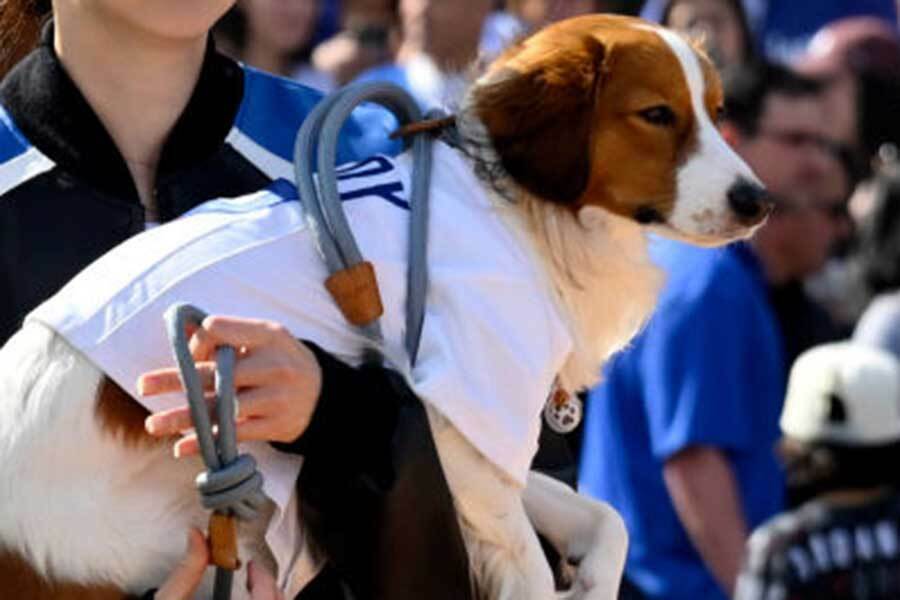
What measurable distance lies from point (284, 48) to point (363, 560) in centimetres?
630

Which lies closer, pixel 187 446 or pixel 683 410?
pixel 187 446

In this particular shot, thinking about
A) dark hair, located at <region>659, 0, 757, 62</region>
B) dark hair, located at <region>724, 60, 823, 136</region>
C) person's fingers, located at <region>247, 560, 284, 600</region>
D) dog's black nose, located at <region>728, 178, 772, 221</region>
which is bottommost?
dark hair, located at <region>659, 0, 757, 62</region>

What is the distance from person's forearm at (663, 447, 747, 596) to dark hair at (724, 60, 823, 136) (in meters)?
1.14

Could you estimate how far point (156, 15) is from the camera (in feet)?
11.6

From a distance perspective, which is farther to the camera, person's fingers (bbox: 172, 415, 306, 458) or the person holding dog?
the person holding dog

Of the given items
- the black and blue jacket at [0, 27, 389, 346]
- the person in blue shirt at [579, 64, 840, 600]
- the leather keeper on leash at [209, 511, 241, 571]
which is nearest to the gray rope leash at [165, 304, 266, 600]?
the leather keeper on leash at [209, 511, 241, 571]

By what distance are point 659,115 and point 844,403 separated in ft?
6.73

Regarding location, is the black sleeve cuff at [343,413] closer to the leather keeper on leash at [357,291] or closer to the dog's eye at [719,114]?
the leather keeper on leash at [357,291]

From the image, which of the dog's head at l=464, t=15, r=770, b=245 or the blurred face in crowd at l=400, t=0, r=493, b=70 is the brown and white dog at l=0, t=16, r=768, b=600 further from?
the blurred face in crowd at l=400, t=0, r=493, b=70

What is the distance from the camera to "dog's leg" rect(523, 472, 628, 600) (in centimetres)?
364

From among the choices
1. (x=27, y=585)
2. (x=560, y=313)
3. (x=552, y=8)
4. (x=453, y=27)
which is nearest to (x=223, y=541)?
(x=27, y=585)

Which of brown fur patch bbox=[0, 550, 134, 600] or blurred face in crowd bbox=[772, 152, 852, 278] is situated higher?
brown fur patch bbox=[0, 550, 134, 600]

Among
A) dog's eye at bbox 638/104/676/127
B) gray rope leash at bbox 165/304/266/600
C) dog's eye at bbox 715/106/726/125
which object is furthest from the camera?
dog's eye at bbox 715/106/726/125

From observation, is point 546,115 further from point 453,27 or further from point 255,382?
point 453,27
